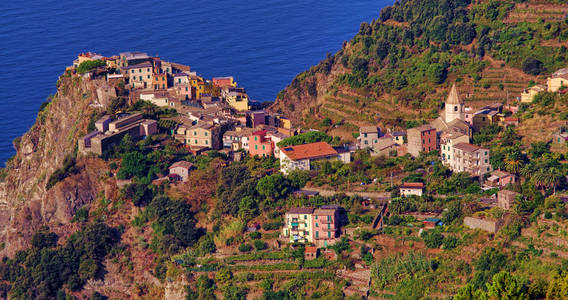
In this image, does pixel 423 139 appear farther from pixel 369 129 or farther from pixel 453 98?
pixel 369 129

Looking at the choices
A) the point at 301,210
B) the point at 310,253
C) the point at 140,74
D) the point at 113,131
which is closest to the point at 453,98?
the point at 301,210

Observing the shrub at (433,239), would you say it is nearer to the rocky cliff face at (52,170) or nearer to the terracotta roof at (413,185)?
the terracotta roof at (413,185)

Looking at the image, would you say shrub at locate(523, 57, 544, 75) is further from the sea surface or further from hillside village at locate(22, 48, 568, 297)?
the sea surface

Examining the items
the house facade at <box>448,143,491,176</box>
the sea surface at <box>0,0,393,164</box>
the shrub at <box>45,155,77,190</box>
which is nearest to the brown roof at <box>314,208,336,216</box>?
the house facade at <box>448,143,491,176</box>

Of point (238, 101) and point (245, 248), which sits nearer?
point (245, 248)

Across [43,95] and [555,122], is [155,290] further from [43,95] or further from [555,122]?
[43,95]

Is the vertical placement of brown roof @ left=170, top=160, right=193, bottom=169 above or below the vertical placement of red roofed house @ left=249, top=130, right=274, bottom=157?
below

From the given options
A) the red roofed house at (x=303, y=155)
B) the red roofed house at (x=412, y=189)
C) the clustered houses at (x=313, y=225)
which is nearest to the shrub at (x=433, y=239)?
the red roofed house at (x=412, y=189)
